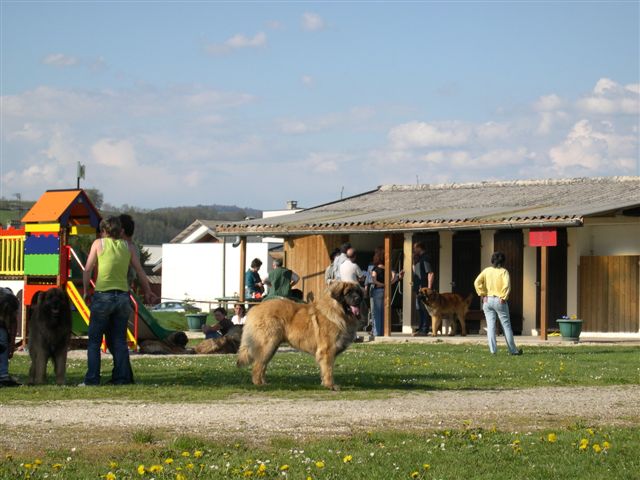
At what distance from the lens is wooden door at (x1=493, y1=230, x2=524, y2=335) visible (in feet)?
94.2

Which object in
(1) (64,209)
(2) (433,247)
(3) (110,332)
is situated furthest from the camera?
(2) (433,247)

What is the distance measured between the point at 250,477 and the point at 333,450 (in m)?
1.18

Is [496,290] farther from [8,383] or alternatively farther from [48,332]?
[8,383]

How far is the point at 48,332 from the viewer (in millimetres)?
13414

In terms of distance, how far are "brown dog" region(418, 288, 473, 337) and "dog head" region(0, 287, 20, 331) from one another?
51.0 feet

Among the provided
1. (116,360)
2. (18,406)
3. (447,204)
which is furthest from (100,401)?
(447,204)

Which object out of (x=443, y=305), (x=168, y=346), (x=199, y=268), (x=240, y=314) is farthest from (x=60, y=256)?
(x=199, y=268)

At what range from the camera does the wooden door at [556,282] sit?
2823 centimetres

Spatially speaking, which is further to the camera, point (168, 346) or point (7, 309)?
point (168, 346)

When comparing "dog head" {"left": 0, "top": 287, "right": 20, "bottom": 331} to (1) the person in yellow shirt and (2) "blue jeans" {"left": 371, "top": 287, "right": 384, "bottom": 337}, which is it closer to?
(1) the person in yellow shirt

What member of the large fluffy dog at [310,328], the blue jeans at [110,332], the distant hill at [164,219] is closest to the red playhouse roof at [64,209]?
the blue jeans at [110,332]

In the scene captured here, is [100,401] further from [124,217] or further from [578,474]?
[578,474]

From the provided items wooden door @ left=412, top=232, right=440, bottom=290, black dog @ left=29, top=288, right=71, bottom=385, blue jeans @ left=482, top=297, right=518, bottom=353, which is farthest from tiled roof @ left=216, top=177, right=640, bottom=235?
black dog @ left=29, top=288, right=71, bottom=385

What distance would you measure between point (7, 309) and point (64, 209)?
8.46 metres
